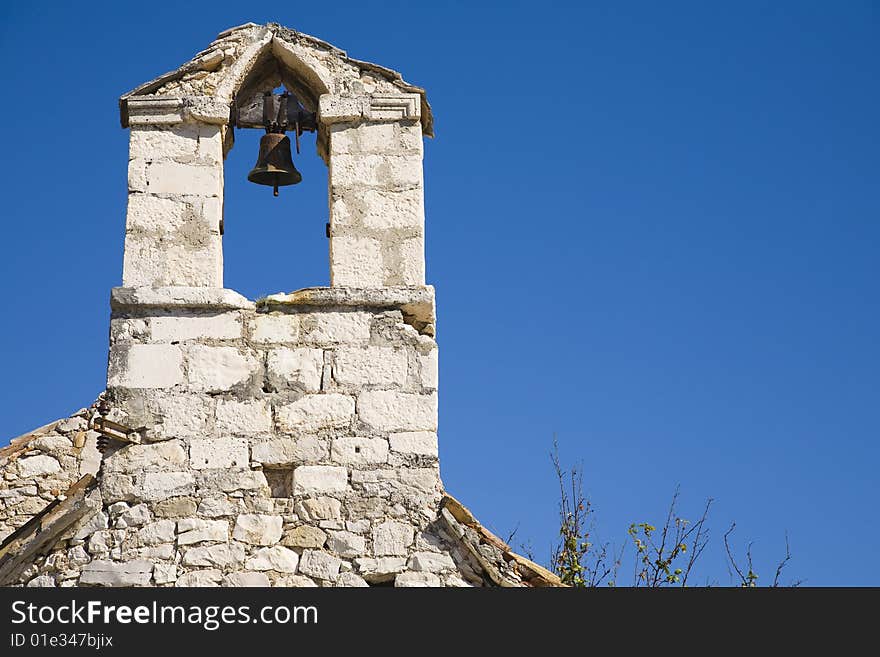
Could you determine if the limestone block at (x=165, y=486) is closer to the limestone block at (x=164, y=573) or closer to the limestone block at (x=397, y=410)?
the limestone block at (x=164, y=573)

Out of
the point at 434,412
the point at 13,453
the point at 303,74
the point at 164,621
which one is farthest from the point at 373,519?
the point at 13,453

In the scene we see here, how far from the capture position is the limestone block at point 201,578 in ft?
26.0

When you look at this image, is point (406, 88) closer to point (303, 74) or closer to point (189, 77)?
point (303, 74)

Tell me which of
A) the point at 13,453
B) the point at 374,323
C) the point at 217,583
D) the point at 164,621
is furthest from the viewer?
the point at 13,453

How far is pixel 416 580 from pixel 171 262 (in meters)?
2.13

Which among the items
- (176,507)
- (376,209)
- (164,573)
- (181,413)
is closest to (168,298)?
(181,413)

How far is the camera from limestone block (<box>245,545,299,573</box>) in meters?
7.98

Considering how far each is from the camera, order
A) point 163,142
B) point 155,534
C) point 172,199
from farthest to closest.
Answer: point 163,142 → point 172,199 → point 155,534

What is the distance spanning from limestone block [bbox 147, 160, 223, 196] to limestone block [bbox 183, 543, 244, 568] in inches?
76.7

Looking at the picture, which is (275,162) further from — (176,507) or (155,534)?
(155,534)

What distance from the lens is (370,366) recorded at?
→ 27.5 ft

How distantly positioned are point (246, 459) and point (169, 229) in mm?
1346

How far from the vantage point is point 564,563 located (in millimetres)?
Result: 10867

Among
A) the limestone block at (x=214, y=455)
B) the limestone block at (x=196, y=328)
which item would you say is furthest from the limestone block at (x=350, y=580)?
the limestone block at (x=196, y=328)
